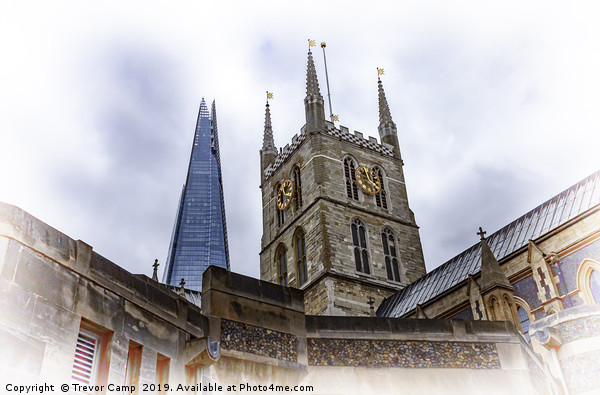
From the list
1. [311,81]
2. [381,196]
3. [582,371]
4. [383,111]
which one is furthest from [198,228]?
[582,371]

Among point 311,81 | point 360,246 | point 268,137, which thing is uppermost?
point 311,81

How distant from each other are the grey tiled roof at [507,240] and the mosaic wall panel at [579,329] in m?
11.1

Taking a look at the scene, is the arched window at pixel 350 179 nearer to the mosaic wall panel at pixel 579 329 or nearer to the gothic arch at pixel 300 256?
the gothic arch at pixel 300 256

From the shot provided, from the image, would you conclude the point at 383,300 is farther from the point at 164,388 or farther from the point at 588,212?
the point at 164,388

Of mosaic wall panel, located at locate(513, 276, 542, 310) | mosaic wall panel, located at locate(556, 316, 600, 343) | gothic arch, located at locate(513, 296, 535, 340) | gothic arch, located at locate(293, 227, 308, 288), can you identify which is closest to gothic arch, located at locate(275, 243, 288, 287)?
gothic arch, located at locate(293, 227, 308, 288)

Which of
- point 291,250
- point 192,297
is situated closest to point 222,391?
point 192,297

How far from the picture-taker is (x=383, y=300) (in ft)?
125

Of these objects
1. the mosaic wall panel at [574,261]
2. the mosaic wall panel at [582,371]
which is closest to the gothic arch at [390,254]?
the mosaic wall panel at [574,261]

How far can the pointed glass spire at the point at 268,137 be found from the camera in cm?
5222

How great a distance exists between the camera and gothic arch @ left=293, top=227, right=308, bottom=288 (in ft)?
133

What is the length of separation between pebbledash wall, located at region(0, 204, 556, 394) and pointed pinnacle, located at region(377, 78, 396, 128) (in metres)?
37.1

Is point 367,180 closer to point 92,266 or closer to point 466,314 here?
point 466,314

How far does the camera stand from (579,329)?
53.1ft

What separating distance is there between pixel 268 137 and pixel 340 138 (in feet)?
32.6
